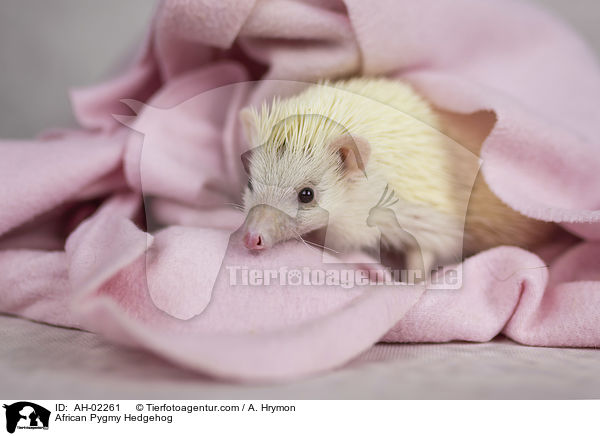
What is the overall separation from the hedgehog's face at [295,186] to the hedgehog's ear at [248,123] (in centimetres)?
6

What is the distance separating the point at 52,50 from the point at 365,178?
50.3 inches

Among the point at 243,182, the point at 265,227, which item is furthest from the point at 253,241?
the point at 243,182

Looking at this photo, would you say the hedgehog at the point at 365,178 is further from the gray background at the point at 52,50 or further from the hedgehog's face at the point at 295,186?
the gray background at the point at 52,50

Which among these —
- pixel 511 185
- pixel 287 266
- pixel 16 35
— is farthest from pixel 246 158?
pixel 16 35

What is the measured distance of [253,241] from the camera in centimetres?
73

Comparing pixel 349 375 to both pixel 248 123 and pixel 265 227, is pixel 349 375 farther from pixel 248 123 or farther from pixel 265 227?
pixel 248 123

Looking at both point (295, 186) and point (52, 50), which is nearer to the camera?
point (295, 186)

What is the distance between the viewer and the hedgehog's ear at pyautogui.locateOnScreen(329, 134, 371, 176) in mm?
783

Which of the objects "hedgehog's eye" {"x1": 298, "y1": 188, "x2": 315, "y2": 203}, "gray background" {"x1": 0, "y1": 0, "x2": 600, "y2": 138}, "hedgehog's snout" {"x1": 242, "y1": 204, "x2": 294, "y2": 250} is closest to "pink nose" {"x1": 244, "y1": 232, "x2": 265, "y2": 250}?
"hedgehog's snout" {"x1": 242, "y1": 204, "x2": 294, "y2": 250}

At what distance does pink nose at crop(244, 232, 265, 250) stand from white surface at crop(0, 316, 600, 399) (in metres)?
0.19

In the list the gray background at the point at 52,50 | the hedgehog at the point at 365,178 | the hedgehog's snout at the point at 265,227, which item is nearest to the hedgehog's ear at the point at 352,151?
the hedgehog at the point at 365,178

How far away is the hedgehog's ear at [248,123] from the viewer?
33.7 inches

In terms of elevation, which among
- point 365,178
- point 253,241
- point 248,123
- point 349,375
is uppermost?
point 248,123

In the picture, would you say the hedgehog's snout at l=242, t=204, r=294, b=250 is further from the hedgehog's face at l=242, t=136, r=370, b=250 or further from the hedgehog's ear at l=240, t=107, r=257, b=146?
the hedgehog's ear at l=240, t=107, r=257, b=146
